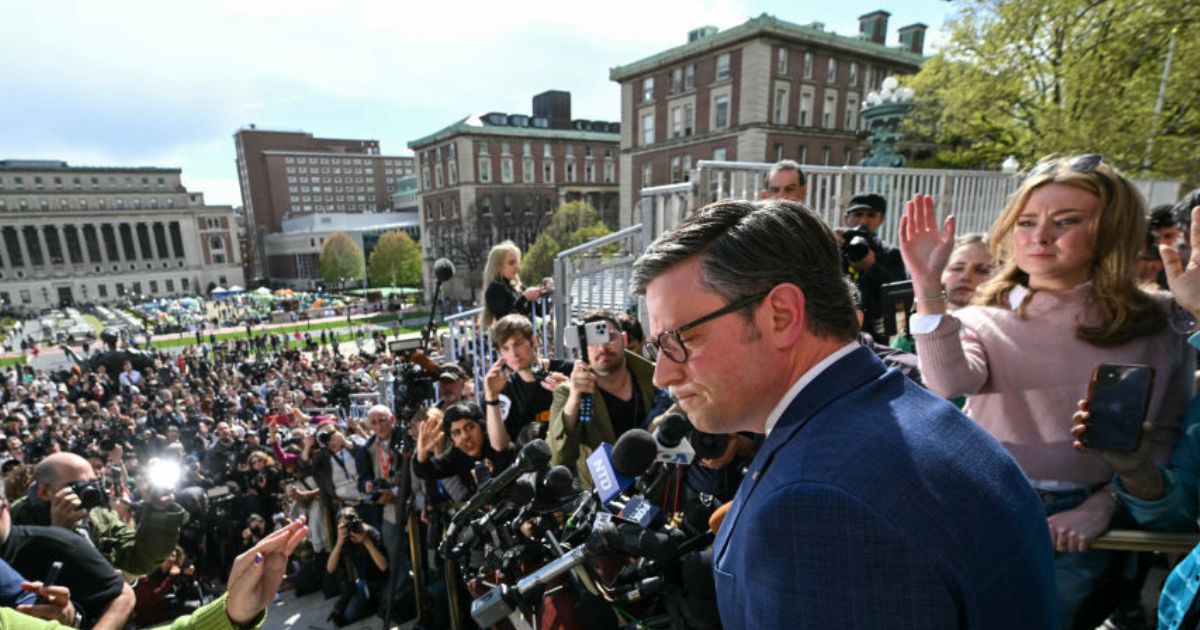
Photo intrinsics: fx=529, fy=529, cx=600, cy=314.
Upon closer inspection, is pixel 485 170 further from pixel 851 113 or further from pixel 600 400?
pixel 600 400

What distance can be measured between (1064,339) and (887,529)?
5.77ft

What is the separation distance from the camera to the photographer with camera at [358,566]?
5.07 m

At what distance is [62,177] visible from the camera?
285ft

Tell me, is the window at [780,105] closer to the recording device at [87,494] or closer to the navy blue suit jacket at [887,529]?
the recording device at [87,494]

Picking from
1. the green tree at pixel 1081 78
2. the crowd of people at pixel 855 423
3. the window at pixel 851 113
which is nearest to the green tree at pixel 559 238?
the window at pixel 851 113

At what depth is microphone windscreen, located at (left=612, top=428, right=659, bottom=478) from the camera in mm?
2350

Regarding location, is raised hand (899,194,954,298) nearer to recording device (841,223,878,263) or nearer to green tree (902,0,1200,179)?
recording device (841,223,878,263)

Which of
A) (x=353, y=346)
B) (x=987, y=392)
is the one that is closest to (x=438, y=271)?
(x=987, y=392)

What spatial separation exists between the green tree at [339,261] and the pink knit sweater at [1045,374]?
84303 mm

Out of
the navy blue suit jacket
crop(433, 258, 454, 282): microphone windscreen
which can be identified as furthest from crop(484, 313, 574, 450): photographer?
the navy blue suit jacket

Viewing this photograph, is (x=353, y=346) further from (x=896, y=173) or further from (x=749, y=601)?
(x=749, y=601)

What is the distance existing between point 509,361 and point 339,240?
274 ft

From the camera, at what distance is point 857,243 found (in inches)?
142

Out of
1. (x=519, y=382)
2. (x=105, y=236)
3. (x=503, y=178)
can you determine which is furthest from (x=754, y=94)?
(x=105, y=236)
